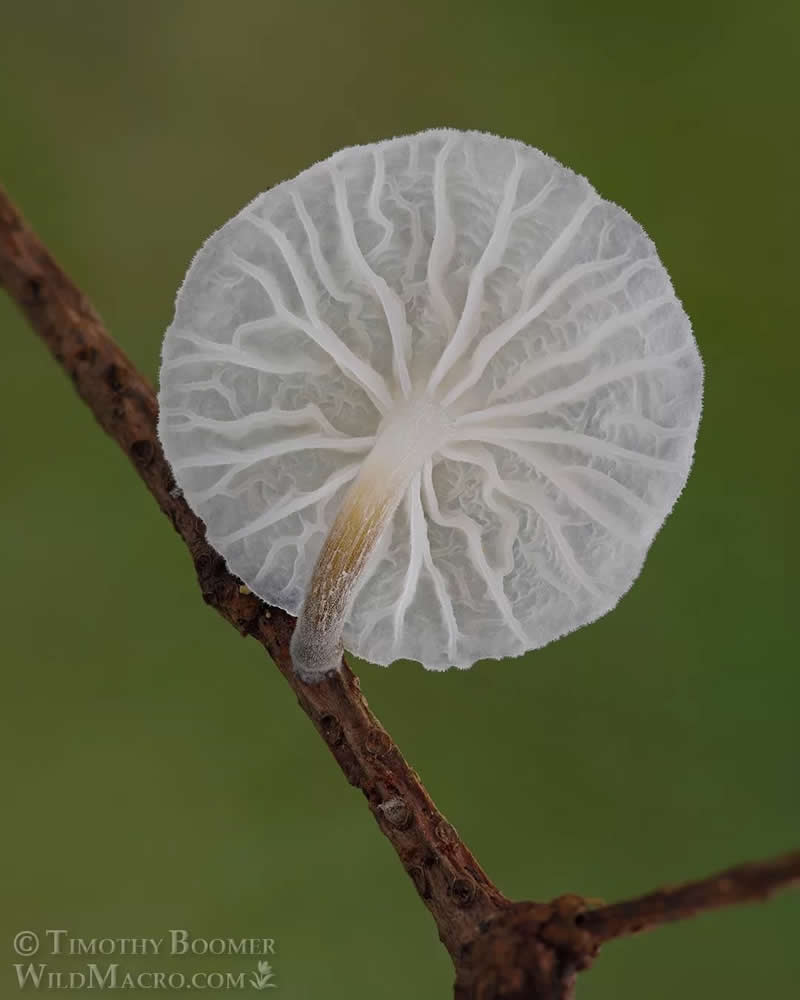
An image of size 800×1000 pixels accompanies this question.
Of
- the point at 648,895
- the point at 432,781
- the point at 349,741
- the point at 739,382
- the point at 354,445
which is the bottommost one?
the point at 648,895

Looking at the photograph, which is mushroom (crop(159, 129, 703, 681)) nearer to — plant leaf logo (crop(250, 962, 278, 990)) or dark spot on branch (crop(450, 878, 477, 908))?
dark spot on branch (crop(450, 878, 477, 908))

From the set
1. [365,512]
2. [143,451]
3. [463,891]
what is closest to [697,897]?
[463,891]

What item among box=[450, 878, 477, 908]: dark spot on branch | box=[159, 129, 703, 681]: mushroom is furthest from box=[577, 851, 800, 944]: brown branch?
box=[159, 129, 703, 681]: mushroom

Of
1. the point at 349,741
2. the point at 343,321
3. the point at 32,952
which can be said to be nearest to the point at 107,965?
the point at 32,952

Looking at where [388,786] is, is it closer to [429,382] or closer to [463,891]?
[463,891]

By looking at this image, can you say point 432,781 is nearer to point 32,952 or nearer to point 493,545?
point 32,952

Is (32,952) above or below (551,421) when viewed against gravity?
above
